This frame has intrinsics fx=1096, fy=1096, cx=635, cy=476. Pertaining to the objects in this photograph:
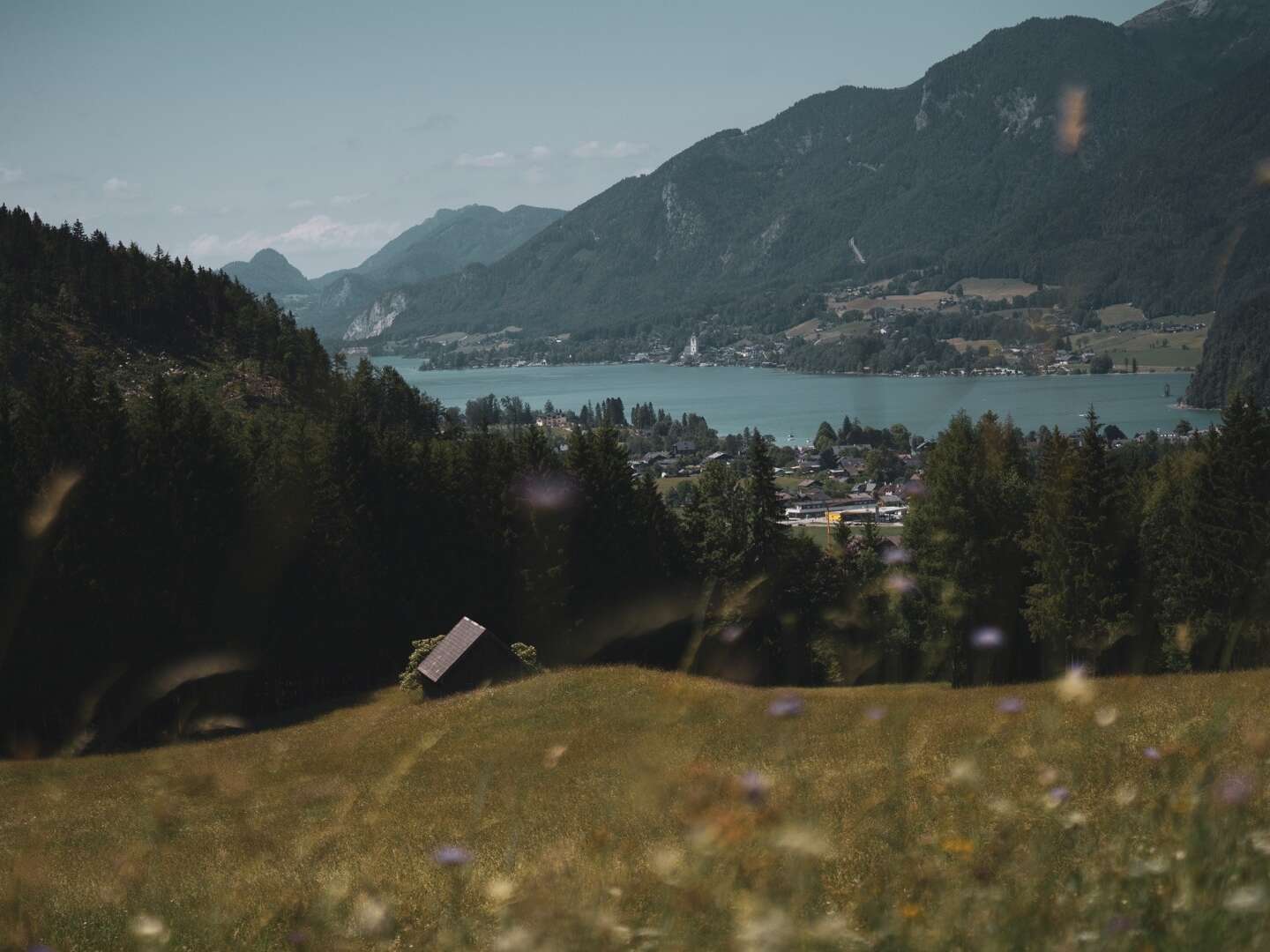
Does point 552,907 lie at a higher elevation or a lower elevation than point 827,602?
higher

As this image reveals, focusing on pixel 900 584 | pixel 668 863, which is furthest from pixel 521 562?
pixel 668 863

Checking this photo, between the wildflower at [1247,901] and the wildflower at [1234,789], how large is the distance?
662 millimetres

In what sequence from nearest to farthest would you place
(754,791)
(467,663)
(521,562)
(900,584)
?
(754,791) < (467,663) < (900,584) < (521,562)

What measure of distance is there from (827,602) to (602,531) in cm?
1366

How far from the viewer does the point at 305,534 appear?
1484 inches

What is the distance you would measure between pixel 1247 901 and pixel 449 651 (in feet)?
93.9

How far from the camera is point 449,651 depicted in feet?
100

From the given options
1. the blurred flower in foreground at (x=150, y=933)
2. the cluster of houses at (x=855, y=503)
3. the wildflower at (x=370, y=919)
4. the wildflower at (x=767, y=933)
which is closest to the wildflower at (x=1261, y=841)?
the wildflower at (x=767, y=933)

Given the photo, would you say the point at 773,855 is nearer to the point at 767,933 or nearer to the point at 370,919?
the point at 767,933

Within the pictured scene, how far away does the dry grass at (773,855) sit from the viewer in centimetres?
344

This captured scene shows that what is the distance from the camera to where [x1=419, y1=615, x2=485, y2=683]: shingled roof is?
30.0 metres

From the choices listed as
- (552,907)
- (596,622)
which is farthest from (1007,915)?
(596,622)

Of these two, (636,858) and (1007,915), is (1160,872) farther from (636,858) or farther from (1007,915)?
(636,858)

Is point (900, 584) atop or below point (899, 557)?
below
